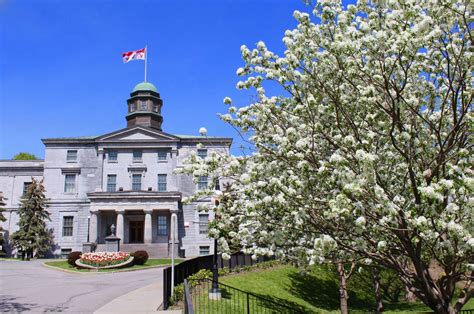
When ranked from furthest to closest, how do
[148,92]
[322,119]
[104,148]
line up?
[148,92] < [104,148] < [322,119]

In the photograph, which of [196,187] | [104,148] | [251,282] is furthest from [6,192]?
[251,282]

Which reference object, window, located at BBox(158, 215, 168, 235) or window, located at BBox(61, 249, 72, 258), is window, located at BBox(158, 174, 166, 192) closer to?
window, located at BBox(158, 215, 168, 235)

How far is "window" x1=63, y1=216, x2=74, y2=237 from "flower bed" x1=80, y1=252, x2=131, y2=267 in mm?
18646

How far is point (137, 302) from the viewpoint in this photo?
15648mm

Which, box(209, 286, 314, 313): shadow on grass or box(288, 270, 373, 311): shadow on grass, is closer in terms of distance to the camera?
box(209, 286, 314, 313): shadow on grass

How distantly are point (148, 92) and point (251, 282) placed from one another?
3945cm

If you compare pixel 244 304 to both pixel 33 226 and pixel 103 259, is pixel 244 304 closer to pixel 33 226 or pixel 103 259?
pixel 103 259

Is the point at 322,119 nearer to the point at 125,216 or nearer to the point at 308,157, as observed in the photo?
the point at 308,157

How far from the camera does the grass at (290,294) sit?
16562 mm

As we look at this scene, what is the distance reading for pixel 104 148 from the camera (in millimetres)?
50469

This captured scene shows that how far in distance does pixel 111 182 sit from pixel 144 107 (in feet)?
37.0

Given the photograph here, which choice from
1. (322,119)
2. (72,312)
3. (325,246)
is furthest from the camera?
(72,312)

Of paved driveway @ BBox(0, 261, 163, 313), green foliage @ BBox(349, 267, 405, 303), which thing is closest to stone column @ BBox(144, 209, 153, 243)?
paved driveway @ BBox(0, 261, 163, 313)

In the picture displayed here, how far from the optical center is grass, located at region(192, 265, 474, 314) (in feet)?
54.3
